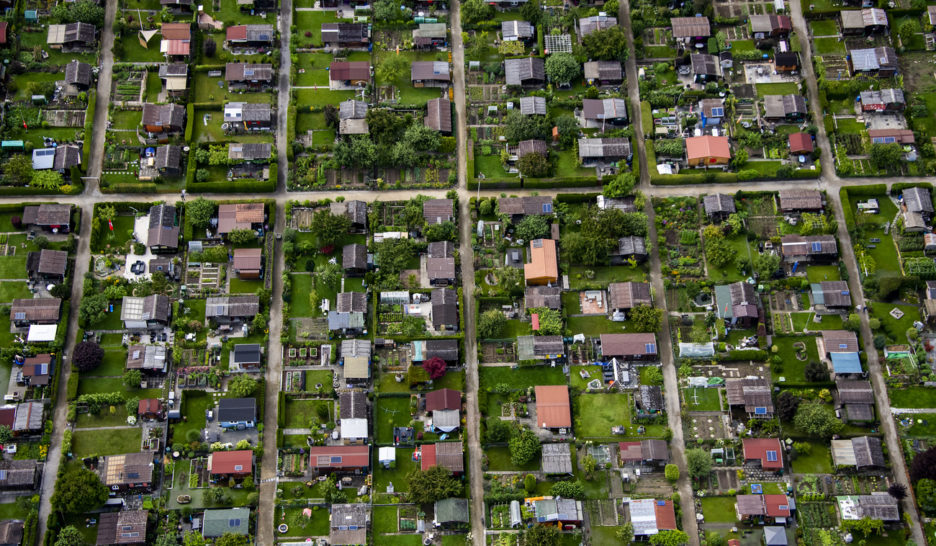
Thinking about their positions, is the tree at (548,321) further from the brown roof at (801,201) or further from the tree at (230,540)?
the tree at (230,540)

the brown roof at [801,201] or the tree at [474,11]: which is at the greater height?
the tree at [474,11]

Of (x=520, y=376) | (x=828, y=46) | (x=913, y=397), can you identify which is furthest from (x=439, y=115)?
(x=913, y=397)

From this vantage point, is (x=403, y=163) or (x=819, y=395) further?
(x=403, y=163)

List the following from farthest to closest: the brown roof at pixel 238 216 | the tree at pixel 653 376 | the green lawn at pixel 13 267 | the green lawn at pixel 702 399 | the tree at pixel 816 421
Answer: the brown roof at pixel 238 216
the green lawn at pixel 13 267
the tree at pixel 653 376
the green lawn at pixel 702 399
the tree at pixel 816 421

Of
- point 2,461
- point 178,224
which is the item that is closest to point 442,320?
point 178,224

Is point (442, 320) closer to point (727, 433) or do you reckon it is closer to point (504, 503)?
point (504, 503)

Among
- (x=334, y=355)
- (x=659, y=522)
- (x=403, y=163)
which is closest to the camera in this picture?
(x=659, y=522)

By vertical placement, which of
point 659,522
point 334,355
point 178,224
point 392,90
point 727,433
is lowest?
point 659,522

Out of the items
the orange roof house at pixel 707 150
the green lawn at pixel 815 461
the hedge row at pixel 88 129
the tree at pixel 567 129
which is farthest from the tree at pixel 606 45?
the hedge row at pixel 88 129
